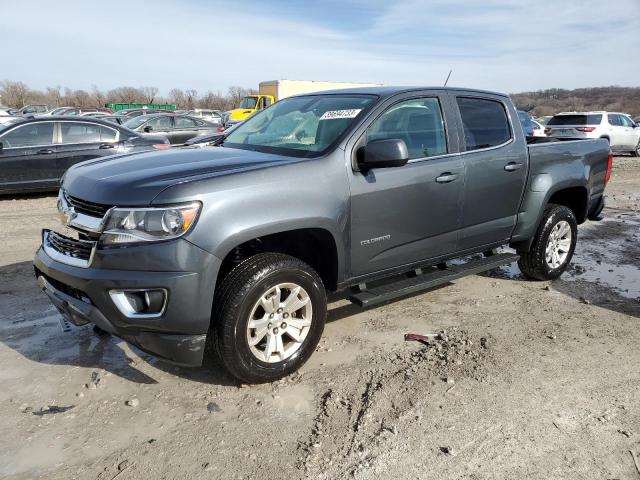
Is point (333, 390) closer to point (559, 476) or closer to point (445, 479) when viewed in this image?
point (445, 479)

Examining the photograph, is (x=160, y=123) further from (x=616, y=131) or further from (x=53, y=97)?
(x=53, y=97)

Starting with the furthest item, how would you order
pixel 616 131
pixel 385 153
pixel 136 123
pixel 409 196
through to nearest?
1. pixel 616 131
2. pixel 136 123
3. pixel 409 196
4. pixel 385 153

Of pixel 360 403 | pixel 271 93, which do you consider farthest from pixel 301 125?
pixel 271 93

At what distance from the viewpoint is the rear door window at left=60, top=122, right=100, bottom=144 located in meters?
9.28

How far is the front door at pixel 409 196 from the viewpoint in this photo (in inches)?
140

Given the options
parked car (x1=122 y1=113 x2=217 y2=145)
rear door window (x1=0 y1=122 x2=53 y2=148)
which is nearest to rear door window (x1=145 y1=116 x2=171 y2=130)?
parked car (x1=122 y1=113 x2=217 y2=145)

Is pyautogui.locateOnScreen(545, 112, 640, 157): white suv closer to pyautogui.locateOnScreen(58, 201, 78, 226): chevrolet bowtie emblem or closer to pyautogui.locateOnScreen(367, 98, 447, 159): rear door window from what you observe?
pyautogui.locateOnScreen(367, 98, 447, 159): rear door window

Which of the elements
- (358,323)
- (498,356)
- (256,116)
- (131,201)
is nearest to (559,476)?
(498,356)

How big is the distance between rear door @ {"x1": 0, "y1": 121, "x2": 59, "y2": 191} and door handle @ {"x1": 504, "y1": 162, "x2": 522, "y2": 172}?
7709 millimetres

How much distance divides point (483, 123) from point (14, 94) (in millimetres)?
77535

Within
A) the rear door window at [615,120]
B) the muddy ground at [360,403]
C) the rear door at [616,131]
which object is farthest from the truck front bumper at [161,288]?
the rear door window at [615,120]

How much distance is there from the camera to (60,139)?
363 inches

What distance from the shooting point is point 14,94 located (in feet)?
222

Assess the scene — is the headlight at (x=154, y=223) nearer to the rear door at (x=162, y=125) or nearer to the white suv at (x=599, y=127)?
the rear door at (x=162, y=125)
